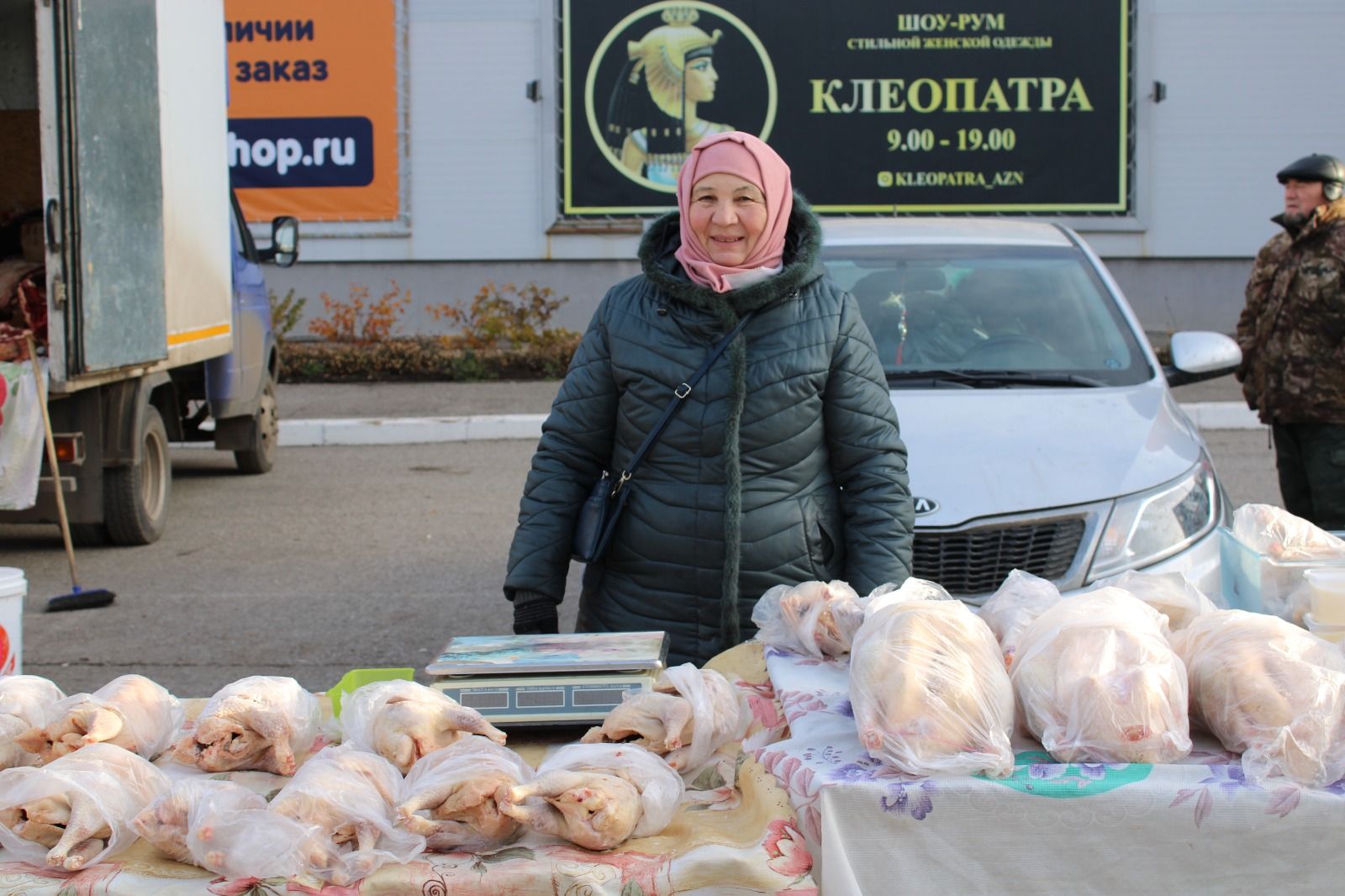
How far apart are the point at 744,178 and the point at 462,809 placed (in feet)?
5.37

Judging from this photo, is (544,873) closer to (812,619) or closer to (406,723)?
(406,723)

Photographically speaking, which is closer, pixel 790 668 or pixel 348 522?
pixel 790 668

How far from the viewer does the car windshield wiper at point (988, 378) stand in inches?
201

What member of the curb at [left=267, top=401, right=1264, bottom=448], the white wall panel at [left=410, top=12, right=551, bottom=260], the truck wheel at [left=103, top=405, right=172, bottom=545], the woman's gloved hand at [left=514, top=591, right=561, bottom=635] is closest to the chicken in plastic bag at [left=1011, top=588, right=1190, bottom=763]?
the woman's gloved hand at [left=514, top=591, right=561, bottom=635]

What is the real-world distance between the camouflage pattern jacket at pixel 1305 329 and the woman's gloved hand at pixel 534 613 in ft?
13.6

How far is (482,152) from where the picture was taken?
18.5m

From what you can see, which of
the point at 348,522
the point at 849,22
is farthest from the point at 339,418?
the point at 849,22

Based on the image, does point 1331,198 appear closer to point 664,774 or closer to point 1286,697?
point 1286,697

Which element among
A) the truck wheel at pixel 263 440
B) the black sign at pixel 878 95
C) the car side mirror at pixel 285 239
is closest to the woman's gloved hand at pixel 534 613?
the car side mirror at pixel 285 239

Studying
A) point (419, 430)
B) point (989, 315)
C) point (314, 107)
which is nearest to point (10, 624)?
point (989, 315)

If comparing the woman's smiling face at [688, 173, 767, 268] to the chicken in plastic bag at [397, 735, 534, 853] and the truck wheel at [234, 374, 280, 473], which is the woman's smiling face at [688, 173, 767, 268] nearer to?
the chicken in plastic bag at [397, 735, 534, 853]

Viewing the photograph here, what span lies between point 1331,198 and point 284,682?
5474 mm

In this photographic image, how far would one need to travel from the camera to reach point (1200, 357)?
17.6 ft

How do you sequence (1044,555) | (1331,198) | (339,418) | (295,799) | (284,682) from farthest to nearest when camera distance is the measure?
(339,418) < (1331,198) < (1044,555) < (284,682) < (295,799)
